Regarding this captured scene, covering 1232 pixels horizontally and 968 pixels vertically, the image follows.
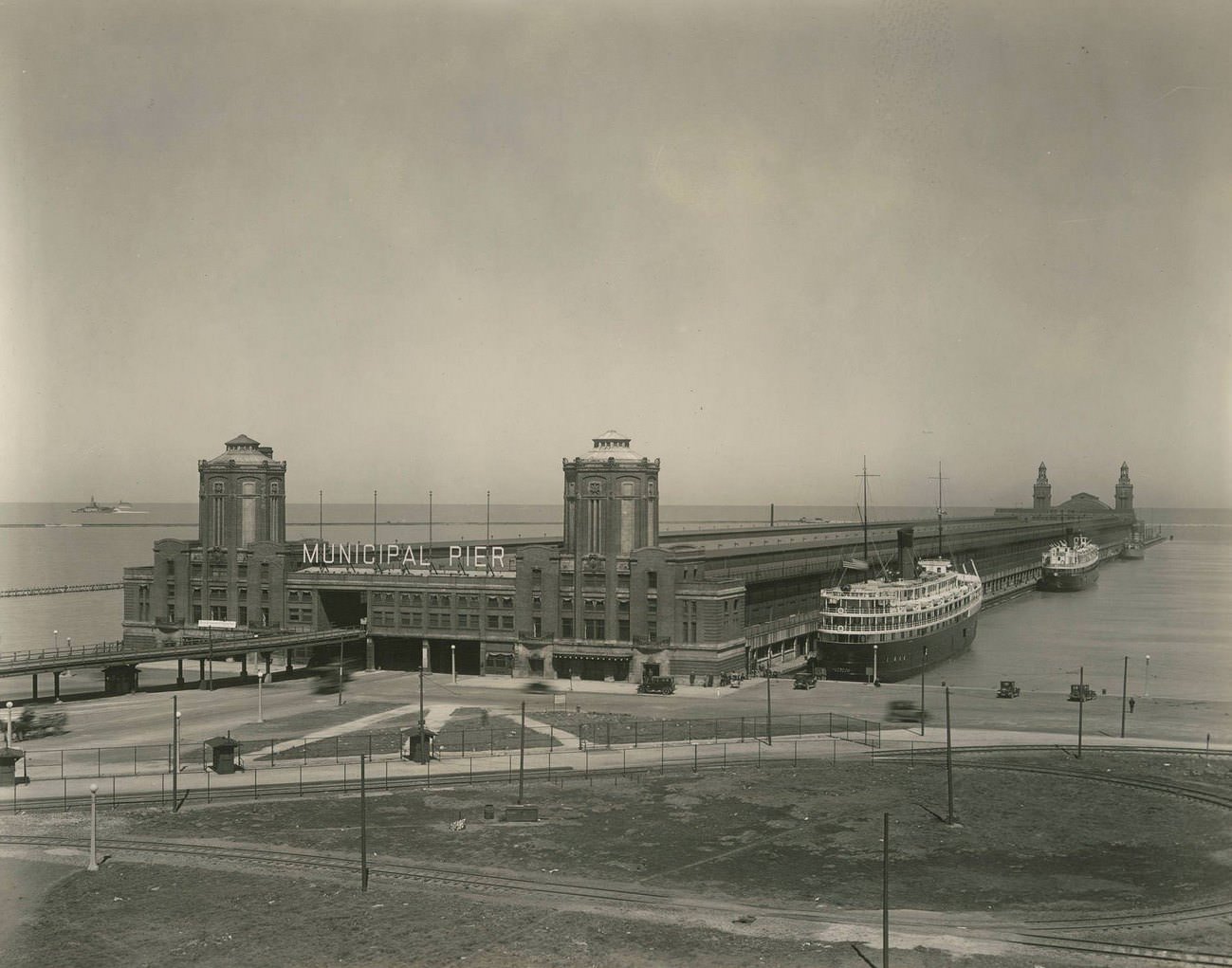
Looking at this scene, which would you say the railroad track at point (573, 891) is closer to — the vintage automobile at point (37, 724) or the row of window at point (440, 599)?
the vintage automobile at point (37, 724)

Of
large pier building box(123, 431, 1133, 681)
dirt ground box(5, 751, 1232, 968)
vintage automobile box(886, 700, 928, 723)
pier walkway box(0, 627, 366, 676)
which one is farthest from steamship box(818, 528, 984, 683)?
dirt ground box(5, 751, 1232, 968)

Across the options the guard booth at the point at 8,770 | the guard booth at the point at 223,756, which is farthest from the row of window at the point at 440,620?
the guard booth at the point at 8,770

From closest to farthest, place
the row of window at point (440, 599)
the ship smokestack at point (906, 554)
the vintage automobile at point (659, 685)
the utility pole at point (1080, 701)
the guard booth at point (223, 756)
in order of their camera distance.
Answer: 1. the guard booth at point (223, 756)
2. the utility pole at point (1080, 701)
3. the vintage automobile at point (659, 685)
4. the row of window at point (440, 599)
5. the ship smokestack at point (906, 554)

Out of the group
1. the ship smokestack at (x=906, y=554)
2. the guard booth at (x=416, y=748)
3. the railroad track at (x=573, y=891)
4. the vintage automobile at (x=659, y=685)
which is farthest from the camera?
the ship smokestack at (x=906, y=554)

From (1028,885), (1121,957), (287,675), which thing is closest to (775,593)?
(287,675)

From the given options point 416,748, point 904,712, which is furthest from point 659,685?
point 416,748

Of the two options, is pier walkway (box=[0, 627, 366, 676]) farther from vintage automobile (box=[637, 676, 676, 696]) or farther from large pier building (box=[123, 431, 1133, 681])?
vintage automobile (box=[637, 676, 676, 696])
